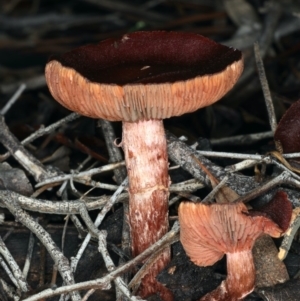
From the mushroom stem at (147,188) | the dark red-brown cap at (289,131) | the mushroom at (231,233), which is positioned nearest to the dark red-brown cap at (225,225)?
the mushroom at (231,233)

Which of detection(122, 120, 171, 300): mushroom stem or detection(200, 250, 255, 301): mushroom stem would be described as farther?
detection(122, 120, 171, 300): mushroom stem

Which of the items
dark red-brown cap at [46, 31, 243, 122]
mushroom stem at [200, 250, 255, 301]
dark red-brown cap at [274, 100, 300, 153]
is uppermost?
dark red-brown cap at [46, 31, 243, 122]

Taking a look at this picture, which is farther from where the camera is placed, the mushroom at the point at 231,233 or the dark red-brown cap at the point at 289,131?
the dark red-brown cap at the point at 289,131

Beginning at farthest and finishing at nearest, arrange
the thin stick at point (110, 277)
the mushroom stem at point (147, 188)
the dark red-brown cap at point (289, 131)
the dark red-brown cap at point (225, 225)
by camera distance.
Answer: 1. the dark red-brown cap at point (289, 131)
2. the mushroom stem at point (147, 188)
3. the thin stick at point (110, 277)
4. the dark red-brown cap at point (225, 225)

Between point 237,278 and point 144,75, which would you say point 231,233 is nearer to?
point 237,278

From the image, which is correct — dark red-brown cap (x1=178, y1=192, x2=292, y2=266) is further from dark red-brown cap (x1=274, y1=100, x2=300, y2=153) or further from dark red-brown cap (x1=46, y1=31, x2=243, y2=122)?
dark red-brown cap (x1=274, y1=100, x2=300, y2=153)

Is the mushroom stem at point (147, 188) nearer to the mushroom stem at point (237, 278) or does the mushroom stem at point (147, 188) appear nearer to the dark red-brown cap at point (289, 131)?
the mushroom stem at point (237, 278)

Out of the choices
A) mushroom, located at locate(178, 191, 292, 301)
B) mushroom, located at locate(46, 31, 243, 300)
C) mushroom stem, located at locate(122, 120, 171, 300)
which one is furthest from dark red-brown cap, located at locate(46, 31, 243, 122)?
mushroom, located at locate(178, 191, 292, 301)

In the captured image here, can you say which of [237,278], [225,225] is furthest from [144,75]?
[237,278]
